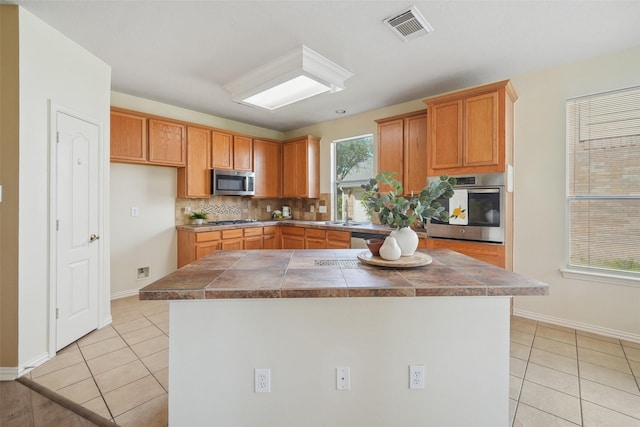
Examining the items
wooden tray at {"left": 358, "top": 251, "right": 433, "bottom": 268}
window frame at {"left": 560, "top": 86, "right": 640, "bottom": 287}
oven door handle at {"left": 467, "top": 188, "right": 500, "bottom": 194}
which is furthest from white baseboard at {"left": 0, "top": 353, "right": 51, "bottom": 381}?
window frame at {"left": 560, "top": 86, "right": 640, "bottom": 287}

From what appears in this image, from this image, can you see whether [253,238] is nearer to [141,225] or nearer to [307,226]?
[307,226]

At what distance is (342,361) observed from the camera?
1.44 meters

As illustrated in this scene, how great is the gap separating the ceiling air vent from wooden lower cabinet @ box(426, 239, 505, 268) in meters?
2.03

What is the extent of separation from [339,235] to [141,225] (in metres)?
2.73

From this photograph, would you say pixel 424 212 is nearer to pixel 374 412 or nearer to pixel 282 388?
pixel 374 412

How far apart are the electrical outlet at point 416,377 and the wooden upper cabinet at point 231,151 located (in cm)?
393

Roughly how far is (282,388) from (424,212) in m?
1.21

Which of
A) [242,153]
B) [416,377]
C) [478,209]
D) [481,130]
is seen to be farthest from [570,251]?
[242,153]

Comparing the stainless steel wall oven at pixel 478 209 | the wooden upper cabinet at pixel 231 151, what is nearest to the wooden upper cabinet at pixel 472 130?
the stainless steel wall oven at pixel 478 209

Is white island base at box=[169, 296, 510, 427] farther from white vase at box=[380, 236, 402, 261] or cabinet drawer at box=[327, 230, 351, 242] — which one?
cabinet drawer at box=[327, 230, 351, 242]

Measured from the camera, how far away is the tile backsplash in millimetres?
4434

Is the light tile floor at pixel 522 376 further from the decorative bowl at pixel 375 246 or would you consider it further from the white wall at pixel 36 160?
the decorative bowl at pixel 375 246

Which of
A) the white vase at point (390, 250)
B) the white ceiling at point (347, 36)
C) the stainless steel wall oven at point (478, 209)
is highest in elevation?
the white ceiling at point (347, 36)

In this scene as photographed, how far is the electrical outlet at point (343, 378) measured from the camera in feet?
4.73
